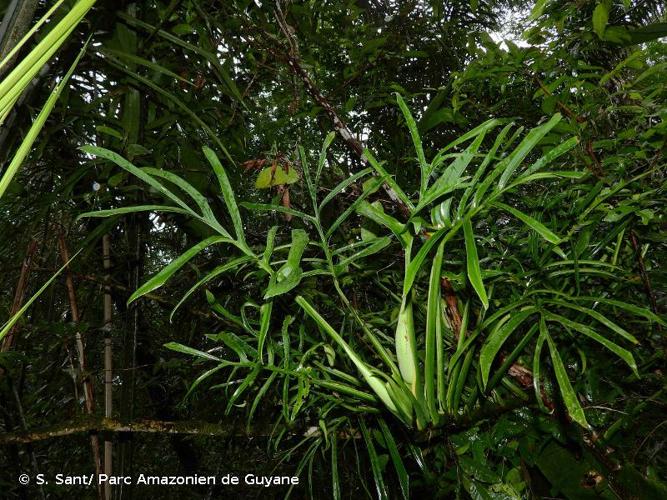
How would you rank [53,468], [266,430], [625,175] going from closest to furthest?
[625,175] < [266,430] < [53,468]

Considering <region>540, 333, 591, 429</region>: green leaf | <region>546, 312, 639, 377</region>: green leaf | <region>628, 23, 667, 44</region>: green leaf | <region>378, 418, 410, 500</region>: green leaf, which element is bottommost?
<region>378, 418, 410, 500</region>: green leaf

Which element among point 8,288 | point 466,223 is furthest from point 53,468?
point 466,223

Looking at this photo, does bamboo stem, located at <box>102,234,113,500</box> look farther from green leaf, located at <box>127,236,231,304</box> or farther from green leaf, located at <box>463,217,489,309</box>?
green leaf, located at <box>463,217,489,309</box>

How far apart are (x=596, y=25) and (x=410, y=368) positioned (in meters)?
0.51

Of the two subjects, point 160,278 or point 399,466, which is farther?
point 399,466

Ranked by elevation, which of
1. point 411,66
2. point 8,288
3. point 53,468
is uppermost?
point 411,66

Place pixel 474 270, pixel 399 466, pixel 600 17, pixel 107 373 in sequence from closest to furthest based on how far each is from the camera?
pixel 474 270, pixel 399 466, pixel 600 17, pixel 107 373

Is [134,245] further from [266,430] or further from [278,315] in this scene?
[266,430]

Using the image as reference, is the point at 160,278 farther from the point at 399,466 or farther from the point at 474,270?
the point at 399,466

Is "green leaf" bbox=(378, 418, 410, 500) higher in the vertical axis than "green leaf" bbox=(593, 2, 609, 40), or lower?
lower

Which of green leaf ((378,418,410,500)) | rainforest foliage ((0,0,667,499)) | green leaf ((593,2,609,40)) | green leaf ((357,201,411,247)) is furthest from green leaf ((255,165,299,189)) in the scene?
green leaf ((593,2,609,40))

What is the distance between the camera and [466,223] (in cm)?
31

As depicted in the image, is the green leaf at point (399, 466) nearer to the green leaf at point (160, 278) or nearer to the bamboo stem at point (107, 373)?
the green leaf at point (160, 278)

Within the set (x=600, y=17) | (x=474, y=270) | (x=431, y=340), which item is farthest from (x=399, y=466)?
(x=600, y=17)
